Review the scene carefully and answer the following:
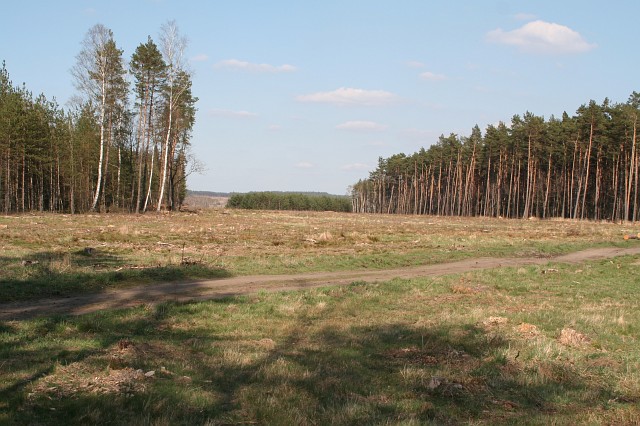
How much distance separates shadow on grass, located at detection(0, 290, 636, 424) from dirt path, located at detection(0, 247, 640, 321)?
1.53 metres

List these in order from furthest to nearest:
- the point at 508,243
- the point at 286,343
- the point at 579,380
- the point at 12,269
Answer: the point at 508,243 < the point at 12,269 < the point at 286,343 < the point at 579,380

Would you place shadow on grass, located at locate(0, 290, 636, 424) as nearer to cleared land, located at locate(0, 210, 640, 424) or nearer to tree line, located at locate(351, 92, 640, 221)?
cleared land, located at locate(0, 210, 640, 424)

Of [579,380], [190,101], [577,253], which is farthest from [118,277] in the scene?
[190,101]

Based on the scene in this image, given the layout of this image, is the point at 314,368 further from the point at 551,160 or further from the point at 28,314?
the point at 551,160

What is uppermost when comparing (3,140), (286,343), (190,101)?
(190,101)

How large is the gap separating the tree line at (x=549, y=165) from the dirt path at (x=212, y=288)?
2040 inches

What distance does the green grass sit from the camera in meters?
6.37

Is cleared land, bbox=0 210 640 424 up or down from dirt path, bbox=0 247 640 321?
up

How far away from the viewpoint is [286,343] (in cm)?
1030

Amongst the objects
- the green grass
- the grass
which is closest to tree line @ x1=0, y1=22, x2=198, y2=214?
the grass

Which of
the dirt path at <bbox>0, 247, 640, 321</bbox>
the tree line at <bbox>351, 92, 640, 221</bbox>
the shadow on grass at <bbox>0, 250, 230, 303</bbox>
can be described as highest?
the tree line at <bbox>351, 92, 640, 221</bbox>

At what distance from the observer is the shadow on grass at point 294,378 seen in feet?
20.5

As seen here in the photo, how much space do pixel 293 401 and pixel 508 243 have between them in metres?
31.5

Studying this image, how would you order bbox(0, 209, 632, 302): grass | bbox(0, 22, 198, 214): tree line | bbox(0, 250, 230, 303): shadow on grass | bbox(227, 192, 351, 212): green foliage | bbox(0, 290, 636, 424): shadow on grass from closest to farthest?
1. bbox(0, 290, 636, 424): shadow on grass
2. bbox(0, 250, 230, 303): shadow on grass
3. bbox(0, 209, 632, 302): grass
4. bbox(0, 22, 198, 214): tree line
5. bbox(227, 192, 351, 212): green foliage
